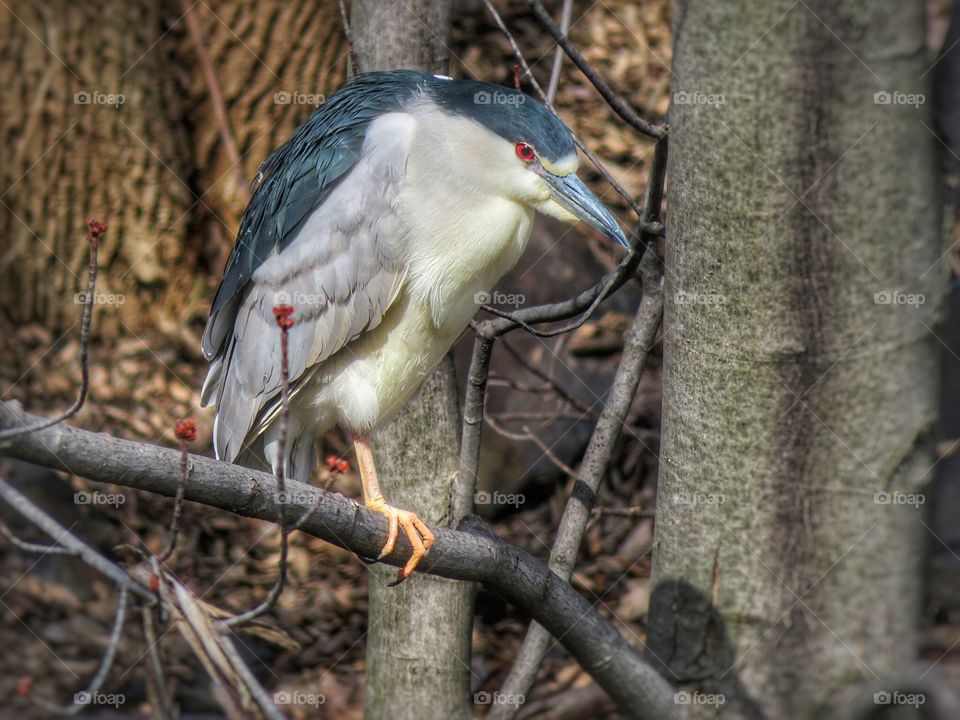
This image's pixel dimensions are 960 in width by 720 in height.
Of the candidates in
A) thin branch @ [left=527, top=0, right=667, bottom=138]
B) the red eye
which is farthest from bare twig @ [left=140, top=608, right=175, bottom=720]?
the red eye

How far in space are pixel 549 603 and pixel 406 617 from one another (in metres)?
0.94

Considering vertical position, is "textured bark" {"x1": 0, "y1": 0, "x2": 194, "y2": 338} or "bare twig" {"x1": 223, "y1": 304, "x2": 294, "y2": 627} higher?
"textured bark" {"x1": 0, "y1": 0, "x2": 194, "y2": 338}

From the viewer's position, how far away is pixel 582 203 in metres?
3.13

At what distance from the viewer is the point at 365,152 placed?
3.38 m

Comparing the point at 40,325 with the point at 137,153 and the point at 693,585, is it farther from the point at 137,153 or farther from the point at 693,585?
the point at 693,585

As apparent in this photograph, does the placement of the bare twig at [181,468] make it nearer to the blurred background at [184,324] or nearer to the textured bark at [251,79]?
the blurred background at [184,324]

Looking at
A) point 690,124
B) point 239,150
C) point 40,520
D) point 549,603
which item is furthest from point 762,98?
point 239,150

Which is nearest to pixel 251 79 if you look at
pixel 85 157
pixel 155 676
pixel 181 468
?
pixel 85 157

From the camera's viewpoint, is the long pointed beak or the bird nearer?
the long pointed beak

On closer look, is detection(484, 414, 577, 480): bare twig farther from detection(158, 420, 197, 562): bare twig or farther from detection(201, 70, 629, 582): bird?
detection(158, 420, 197, 562): bare twig

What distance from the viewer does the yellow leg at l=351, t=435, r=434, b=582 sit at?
2.84 meters

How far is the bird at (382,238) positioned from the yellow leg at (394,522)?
1 cm

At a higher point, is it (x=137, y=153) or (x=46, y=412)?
(x=137, y=153)

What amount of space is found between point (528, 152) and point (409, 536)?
120 centimetres
